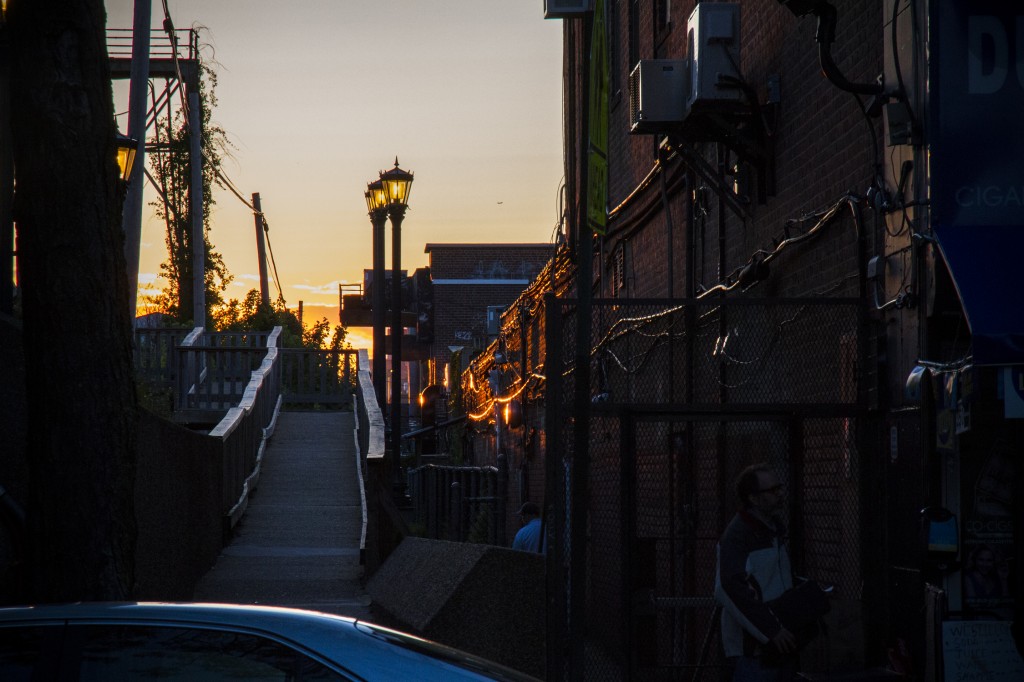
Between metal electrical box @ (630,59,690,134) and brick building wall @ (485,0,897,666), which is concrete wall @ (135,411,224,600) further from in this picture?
metal electrical box @ (630,59,690,134)

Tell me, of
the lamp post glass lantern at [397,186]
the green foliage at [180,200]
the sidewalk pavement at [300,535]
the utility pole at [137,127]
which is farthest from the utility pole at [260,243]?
the utility pole at [137,127]

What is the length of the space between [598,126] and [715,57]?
9.79ft

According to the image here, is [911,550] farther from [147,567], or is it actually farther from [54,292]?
[147,567]

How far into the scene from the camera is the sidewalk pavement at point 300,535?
12773 mm

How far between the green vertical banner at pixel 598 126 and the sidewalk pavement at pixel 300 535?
5307 mm

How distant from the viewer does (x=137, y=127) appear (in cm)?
1752

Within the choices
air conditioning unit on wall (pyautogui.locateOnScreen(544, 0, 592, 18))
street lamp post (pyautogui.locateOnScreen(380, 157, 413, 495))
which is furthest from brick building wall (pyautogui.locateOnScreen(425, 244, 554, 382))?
air conditioning unit on wall (pyautogui.locateOnScreen(544, 0, 592, 18))

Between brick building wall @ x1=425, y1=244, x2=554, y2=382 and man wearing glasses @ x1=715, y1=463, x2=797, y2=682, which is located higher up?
brick building wall @ x1=425, y1=244, x2=554, y2=382

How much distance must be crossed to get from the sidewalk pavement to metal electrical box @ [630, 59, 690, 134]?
4885mm

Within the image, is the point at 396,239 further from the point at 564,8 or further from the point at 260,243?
the point at 260,243

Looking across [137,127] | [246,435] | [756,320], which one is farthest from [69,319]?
[137,127]

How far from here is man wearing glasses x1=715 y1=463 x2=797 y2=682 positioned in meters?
6.60

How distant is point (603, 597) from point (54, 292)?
7.17 meters

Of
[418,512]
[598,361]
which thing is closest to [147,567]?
[598,361]
